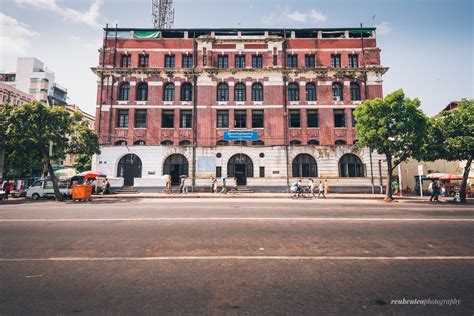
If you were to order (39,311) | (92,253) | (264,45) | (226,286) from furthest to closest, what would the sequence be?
(264,45)
(92,253)
(226,286)
(39,311)

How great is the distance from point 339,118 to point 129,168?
82.8 feet

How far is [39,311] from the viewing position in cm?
316

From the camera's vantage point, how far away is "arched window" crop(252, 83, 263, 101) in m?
28.4

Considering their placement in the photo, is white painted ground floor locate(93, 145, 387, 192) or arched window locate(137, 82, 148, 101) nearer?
white painted ground floor locate(93, 145, 387, 192)

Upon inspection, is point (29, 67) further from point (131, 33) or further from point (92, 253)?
point (92, 253)

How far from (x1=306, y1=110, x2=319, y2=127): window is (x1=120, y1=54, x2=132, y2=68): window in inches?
890

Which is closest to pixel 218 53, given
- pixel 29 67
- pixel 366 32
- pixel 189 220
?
pixel 366 32

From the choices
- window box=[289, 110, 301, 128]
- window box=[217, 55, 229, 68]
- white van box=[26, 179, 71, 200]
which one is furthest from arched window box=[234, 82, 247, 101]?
white van box=[26, 179, 71, 200]

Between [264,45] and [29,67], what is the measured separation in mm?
55215

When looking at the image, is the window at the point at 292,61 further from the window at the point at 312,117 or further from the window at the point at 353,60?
the window at the point at 353,60

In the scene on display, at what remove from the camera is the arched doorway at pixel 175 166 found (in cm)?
2684

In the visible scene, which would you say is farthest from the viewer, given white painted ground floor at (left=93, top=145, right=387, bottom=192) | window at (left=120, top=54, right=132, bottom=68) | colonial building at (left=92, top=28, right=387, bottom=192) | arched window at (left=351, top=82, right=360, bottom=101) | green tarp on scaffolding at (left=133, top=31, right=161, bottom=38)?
green tarp on scaffolding at (left=133, top=31, right=161, bottom=38)

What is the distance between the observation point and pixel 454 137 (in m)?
18.4

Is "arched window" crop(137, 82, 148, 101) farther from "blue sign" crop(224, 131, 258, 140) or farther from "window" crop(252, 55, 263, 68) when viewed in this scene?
"window" crop(252, 55, 263, 68)
